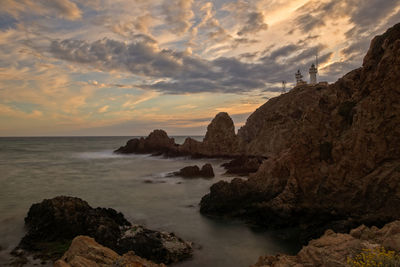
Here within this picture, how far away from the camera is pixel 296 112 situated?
48.5 metres

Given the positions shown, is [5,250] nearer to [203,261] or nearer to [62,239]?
[62,239]

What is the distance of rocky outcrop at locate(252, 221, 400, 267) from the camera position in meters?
5.92

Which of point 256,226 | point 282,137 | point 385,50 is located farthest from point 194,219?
point 282,137

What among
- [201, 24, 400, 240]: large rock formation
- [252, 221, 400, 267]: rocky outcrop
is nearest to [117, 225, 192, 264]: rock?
[252, 221, 400, 267]: rocky outcrop

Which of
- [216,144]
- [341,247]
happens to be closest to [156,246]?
[341,247]

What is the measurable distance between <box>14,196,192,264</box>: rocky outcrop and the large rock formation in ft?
18.6

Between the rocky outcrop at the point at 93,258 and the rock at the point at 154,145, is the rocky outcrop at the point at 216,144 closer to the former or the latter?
the rock at the point at 154,145

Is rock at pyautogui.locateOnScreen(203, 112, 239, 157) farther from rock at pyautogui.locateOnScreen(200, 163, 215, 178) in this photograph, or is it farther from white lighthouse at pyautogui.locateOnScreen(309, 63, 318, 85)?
white lighthouse at pyautogui.locateOnScreen(309, 63, 318, 85)

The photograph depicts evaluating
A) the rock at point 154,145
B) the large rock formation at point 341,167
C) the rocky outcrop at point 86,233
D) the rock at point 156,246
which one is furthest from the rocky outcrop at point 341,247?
the rock at point 154,145

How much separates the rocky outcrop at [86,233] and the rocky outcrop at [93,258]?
3.91 m

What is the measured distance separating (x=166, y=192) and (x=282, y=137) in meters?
28.1

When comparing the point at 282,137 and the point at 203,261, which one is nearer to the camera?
the point at 203,261

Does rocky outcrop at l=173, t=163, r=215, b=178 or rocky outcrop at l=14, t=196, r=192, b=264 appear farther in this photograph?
rocky outcrop at l=173, t=163, r=215, b=178

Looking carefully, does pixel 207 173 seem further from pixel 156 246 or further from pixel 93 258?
pixel 93 258
